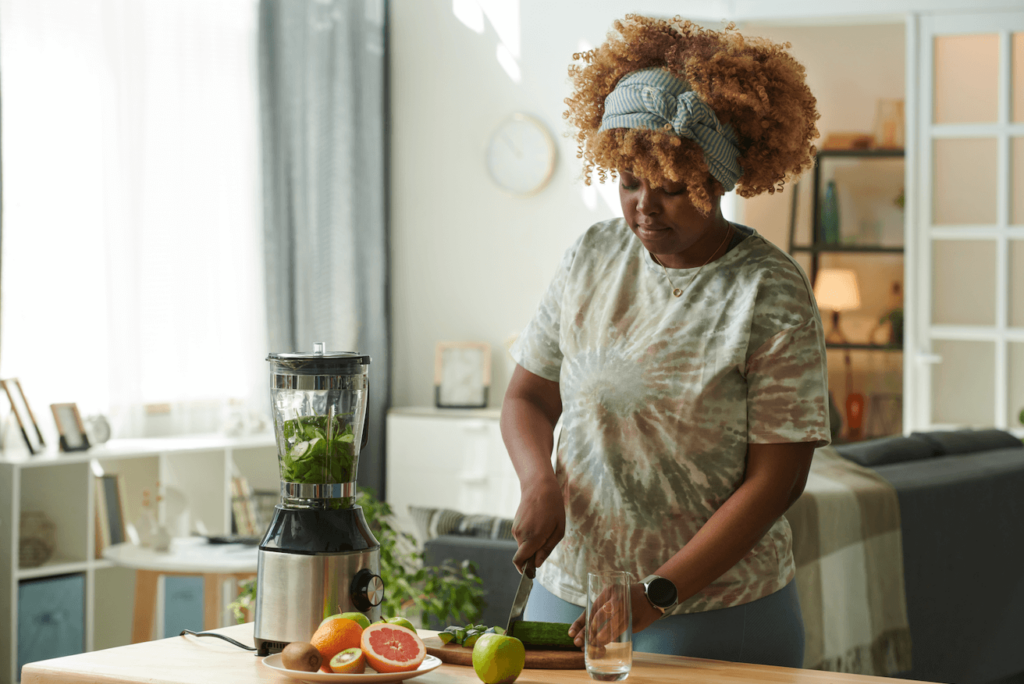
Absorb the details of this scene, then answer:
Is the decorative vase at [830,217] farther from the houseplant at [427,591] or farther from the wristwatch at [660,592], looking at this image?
the wristwatch at [660,592]

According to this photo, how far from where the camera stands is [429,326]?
5188 millimetres

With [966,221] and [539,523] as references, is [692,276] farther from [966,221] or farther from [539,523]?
[966,221]

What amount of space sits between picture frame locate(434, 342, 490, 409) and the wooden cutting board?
3594 millimetres

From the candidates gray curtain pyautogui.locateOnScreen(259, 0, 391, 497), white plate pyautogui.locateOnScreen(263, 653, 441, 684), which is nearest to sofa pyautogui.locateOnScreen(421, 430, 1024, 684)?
white plate pyautogui.locateOnScreen(263, 653, 441, 684)

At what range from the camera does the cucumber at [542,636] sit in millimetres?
1297

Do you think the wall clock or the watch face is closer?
the watch face

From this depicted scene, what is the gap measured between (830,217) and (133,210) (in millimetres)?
3693

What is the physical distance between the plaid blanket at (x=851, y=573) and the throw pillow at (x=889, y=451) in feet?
0.57

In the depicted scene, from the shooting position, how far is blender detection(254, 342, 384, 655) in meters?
1.28

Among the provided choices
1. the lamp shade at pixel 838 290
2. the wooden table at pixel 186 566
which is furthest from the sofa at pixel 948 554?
the lamp shade at pixel 838 290

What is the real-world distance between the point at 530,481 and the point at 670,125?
0.49 metres

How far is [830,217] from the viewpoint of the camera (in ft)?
19.4

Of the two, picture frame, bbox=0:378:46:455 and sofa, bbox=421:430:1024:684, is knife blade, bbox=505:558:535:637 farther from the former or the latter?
picture frame, bbox=0:378:46:455

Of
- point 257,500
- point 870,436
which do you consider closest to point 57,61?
point 257,500
